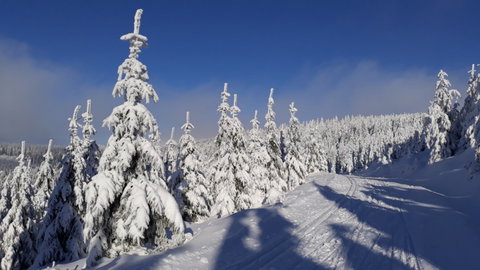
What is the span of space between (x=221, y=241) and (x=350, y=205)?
11317 millimetres

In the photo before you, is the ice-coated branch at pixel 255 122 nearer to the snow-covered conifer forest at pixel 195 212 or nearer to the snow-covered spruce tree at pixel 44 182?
the snow-covered conifer forest at pixel 195 212

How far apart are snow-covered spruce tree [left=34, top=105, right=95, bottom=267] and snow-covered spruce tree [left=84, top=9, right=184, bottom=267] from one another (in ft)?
33.0

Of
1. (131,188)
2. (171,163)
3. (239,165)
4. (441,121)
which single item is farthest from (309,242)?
(441,121)

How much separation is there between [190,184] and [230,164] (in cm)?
399

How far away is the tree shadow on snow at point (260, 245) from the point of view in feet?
33.6

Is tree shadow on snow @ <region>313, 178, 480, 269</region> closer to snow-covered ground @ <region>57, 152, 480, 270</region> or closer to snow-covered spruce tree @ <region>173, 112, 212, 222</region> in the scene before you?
snow-covered ground @ <region>57, 152, 480, 270</region>

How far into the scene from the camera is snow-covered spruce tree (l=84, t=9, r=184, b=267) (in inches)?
419

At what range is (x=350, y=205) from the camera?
2097 cm

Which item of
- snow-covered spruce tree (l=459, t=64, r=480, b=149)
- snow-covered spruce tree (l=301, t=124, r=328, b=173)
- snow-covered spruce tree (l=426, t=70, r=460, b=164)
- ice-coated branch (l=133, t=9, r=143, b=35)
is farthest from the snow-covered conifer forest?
snow-covered spruce tree (l=301, t=124, r=328, b=173)

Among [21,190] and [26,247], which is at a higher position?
[21,190]

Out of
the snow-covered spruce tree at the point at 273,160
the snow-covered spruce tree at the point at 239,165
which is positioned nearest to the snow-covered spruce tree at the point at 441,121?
the snow-covered spruce tree at the point at 273,160

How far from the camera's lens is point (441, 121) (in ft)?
155

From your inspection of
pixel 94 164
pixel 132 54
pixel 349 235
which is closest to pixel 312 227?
pixel 349 235

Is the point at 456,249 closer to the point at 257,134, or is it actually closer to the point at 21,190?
the point at 257,134
